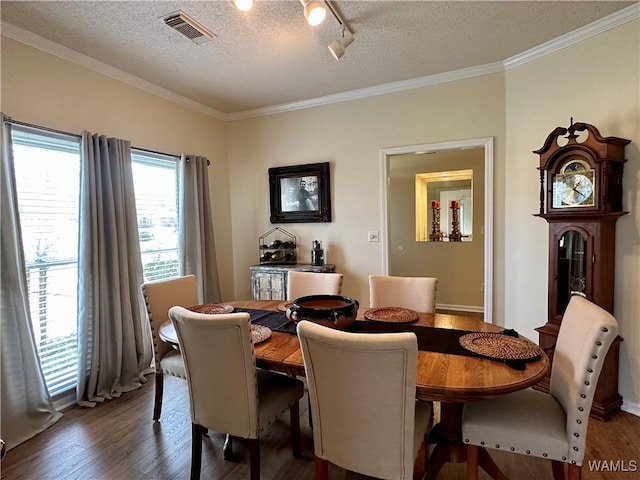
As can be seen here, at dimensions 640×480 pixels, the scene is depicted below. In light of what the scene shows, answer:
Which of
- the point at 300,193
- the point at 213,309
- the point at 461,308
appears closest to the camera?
the point at 213,309

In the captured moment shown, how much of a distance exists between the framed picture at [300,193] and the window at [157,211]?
1.11 metres

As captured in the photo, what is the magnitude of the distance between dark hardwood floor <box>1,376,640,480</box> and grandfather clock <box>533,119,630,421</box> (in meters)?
0.46

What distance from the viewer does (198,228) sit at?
12.2ft

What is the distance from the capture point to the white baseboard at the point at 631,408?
2.37 m

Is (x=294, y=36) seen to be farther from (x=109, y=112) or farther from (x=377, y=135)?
(x=109, y=112)

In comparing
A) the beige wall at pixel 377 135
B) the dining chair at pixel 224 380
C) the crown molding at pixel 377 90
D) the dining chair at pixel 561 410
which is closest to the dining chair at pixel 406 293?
the dining chair at pixel 561 410

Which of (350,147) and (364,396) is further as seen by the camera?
(350,147)

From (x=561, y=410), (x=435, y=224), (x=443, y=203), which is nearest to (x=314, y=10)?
(x=561, y=410)

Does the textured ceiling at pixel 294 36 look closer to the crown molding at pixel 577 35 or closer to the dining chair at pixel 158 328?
the crown molding at pixel 577 35

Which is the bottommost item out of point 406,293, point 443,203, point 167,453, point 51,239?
point 167,453

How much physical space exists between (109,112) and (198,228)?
4.30ft

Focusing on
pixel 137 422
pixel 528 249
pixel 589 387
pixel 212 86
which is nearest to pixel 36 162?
pixel 212 86

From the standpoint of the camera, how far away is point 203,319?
158 cm

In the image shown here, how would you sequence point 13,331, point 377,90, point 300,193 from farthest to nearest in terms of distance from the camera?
point 300,193
point 377,90
point 13,331
